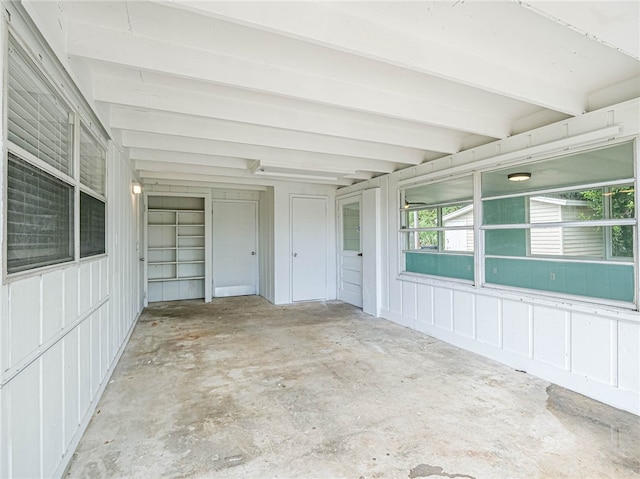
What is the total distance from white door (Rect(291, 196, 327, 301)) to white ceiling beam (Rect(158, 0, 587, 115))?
188 inches

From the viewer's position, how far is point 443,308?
14.5 ft

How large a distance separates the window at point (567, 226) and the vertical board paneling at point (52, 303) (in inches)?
156

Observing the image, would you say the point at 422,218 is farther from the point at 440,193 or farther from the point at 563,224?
the point at 563,224

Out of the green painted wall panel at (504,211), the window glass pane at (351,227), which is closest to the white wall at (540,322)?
the green painted wall panel at (504,211)

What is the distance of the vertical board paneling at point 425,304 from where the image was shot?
4.65 metres

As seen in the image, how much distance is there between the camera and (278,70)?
2498mm

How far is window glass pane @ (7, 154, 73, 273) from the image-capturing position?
4.64ft

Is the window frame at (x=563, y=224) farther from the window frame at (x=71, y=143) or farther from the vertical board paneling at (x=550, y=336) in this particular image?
the window frame at (x=71, y=143)

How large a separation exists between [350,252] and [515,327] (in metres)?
3.69

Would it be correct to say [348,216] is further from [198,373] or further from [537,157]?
[198,373]

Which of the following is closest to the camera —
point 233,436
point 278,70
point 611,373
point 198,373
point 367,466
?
point 367,466

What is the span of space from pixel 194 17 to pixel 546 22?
83.2 inches

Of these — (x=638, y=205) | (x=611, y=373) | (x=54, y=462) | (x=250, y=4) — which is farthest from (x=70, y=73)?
(x=611, y=373)

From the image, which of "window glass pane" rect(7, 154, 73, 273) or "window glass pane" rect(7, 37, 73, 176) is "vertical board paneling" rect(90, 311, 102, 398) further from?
"window glass pane" rect(7, 37, 73, 176)
